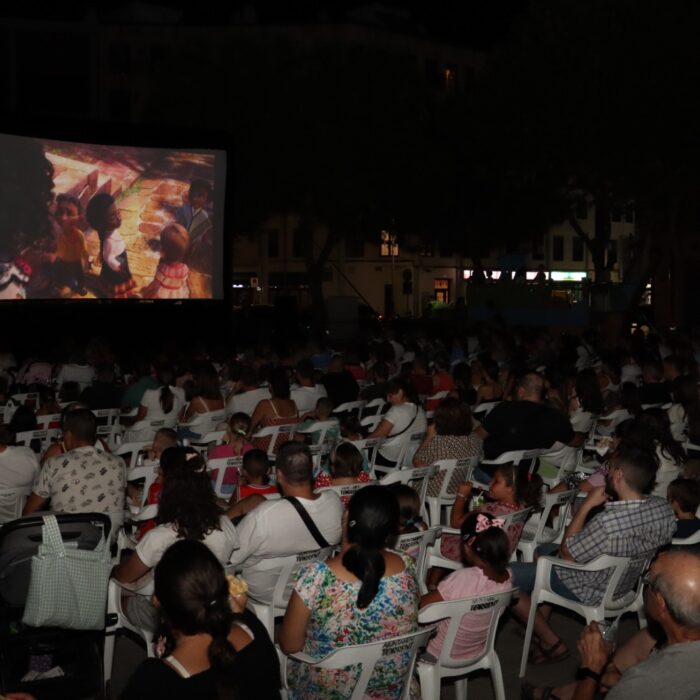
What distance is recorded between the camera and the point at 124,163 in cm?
2195

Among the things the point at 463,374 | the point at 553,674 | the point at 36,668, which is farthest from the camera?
the point at 463,374

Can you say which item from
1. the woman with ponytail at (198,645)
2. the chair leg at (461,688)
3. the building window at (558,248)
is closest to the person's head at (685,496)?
the chair leg at (461,688)

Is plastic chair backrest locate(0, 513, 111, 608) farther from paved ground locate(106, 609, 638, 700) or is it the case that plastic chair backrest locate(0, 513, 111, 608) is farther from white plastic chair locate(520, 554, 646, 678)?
white plastic chair locate(520, 554, 646, 678)

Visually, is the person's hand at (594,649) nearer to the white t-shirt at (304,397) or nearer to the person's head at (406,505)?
the person's head at (406,505)

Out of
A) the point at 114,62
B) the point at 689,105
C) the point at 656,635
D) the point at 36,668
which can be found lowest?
the point at 36,668

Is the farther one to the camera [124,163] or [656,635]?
[124,163]

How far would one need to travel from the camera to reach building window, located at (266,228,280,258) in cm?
6019

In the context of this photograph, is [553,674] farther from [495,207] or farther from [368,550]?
[495,207]

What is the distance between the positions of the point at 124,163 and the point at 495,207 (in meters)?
22.5

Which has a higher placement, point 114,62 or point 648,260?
point 114,62

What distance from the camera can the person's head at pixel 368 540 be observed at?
4.11m

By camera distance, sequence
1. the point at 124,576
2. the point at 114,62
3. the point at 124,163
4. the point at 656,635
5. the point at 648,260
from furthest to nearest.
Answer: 1. the point at 114,62
2. the point at 648,260
3. the point at 124,163
4. the point at 124,576
5. the point at 656,635

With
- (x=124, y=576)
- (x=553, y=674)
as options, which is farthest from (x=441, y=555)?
(x=124, y=576)

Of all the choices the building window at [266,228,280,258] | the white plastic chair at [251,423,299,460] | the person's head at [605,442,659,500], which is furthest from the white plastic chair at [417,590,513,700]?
the building window at [266,228,280,258]
